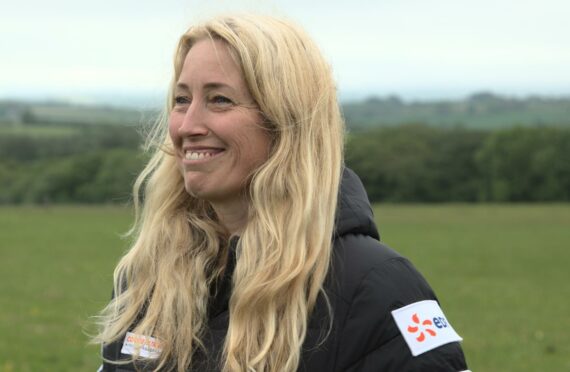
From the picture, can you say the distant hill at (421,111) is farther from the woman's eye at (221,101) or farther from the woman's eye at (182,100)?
the woman's eye at (221,101)

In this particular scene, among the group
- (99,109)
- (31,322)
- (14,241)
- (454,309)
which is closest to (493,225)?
(14,241)

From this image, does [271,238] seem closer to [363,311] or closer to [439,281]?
[363,311]

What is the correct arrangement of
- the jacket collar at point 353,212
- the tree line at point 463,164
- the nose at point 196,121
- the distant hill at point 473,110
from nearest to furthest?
the jacket collar at point 353,212 < the nose at point 196,121 < the tree line at point 463,164 < the distant hill at point 473,110

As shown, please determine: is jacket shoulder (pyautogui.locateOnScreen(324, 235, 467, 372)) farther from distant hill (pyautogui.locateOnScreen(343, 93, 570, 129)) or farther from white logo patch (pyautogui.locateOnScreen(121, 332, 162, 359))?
distant hill (pyautogui.locateOnScreen(343, 93, 570, 129))

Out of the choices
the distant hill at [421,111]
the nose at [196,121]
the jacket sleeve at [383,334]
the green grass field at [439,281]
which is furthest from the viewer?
the distant hill at [421,111]

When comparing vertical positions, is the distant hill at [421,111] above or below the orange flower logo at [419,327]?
below

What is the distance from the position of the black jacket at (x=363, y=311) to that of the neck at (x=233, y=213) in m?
0.32

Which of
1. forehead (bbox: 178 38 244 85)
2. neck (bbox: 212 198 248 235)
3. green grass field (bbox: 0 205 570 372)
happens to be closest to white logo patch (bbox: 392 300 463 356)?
neck (bbox: 212 198 248 235)

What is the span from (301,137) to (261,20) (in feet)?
1.18

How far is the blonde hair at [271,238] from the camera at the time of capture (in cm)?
264

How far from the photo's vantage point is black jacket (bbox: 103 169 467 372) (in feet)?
8.43

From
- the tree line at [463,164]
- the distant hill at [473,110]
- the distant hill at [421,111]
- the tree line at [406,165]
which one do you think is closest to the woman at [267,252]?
the tree line at [406,165]

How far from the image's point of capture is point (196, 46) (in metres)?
2.85

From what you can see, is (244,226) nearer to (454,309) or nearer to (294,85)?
(294,85)
